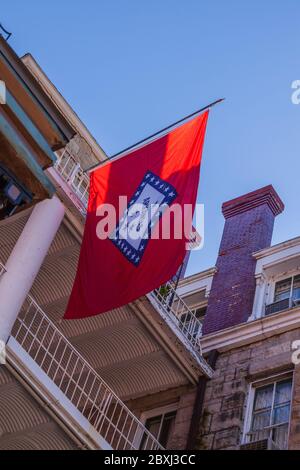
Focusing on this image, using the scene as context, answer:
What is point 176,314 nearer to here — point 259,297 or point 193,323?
point 193,323

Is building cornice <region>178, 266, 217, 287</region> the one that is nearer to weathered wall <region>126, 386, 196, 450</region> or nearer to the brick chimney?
the brick chimney

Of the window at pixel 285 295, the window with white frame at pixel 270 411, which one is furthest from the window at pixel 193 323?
the window with white frame at pixel 270 411

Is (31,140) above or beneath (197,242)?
beneath

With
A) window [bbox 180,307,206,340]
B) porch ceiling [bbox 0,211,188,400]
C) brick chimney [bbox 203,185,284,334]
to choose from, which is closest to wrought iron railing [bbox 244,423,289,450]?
porch ceiling [bbox 0,211,188,400]

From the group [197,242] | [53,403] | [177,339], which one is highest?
[197,242]

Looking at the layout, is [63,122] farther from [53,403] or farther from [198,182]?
[53,403]

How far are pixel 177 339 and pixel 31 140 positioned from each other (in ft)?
20.7

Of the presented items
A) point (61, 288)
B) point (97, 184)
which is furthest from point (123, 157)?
point (61, 288)

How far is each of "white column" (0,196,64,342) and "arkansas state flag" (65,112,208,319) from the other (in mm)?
1288

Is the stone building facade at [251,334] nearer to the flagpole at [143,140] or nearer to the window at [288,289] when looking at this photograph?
Result: the window at [288,289]

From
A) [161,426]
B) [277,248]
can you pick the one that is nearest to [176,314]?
[161,426]

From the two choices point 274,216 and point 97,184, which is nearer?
point 97,184

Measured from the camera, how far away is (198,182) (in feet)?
47.9

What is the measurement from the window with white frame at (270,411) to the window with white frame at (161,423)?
1.88m
